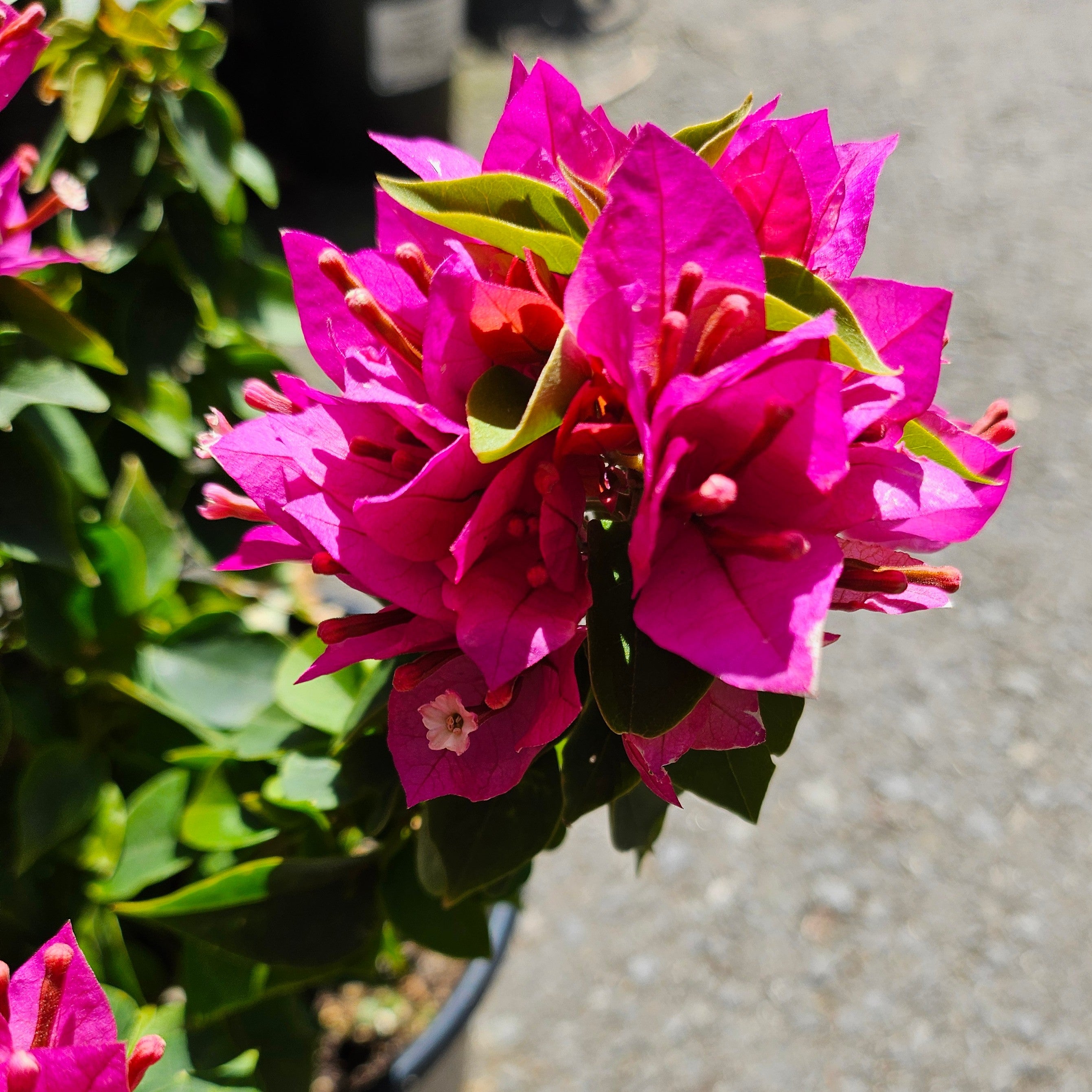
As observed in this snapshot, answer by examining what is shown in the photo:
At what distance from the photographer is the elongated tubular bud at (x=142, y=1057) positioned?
37 cm

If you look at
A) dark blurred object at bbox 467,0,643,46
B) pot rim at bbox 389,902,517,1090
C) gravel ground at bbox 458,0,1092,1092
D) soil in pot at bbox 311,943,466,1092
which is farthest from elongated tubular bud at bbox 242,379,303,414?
dark blurred object at bbox 467,0,643,46

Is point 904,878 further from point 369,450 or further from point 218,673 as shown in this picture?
point 369,450

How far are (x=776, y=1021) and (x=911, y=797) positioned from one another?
33 cm

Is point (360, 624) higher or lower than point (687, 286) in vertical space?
lower

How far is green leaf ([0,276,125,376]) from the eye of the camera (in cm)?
53

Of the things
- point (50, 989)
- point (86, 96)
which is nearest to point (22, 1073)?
point (50, 989)

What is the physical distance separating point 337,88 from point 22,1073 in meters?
1.95

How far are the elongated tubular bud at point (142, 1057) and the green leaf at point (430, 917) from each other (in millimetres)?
190

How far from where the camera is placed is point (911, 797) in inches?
50.6

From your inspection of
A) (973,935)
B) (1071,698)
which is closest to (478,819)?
(973,935)

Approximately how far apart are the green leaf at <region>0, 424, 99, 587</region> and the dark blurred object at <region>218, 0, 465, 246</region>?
139 centimetres

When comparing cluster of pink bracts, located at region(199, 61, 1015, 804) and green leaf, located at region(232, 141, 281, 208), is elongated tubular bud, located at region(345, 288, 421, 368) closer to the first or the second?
cluster of pink bracts, located at region(199, 61, 1015, 804)

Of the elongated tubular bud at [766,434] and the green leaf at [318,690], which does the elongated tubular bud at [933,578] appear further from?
the green leaf at [318,690]

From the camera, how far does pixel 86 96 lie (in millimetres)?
586
